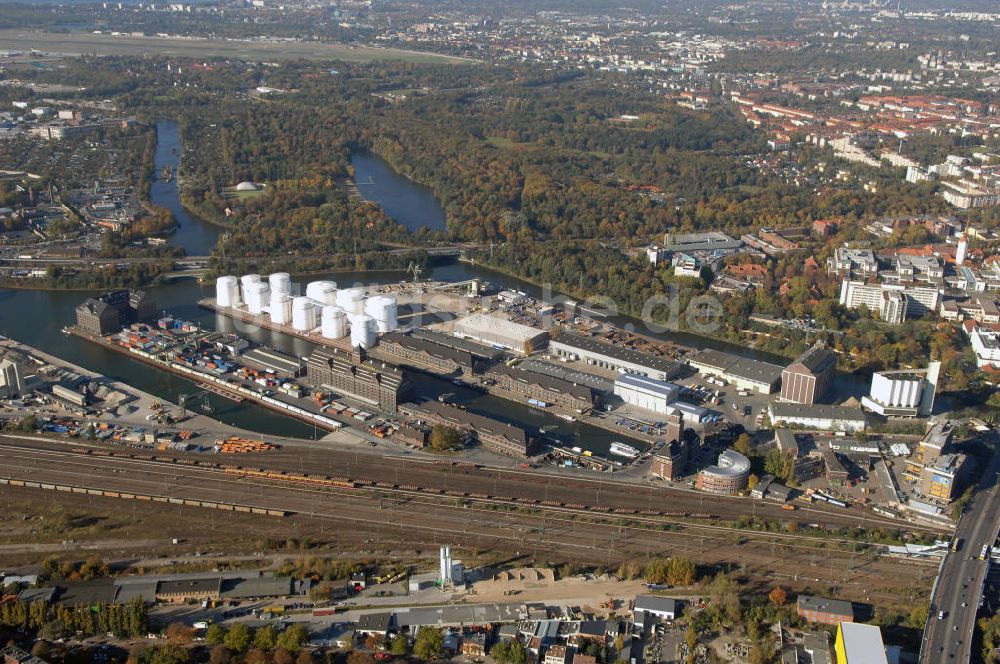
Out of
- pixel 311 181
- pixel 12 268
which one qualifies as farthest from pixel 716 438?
pixel 311 181

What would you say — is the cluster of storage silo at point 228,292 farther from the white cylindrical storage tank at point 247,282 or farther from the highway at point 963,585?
the highway at point 963,585

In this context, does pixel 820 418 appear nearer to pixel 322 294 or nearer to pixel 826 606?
pixel 826 606

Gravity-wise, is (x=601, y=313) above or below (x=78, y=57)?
below

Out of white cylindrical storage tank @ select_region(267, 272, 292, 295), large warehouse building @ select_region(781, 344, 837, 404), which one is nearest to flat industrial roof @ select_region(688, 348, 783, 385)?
large warehouse building @ select_region(781, 344, 837, 404)

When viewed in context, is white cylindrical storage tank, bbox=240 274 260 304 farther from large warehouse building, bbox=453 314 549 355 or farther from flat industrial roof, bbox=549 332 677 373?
flat industrial roof, bbox=549 332 677 373

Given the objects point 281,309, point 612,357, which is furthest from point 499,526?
point 281,309

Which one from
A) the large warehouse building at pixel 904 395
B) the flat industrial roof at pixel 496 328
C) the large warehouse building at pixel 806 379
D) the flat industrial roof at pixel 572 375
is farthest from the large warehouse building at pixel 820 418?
the flat industrial roof at pixel 496 328

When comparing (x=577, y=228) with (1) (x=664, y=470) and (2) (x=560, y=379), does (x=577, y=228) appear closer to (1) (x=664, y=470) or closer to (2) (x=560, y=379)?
(2) (x=560, y=379)
